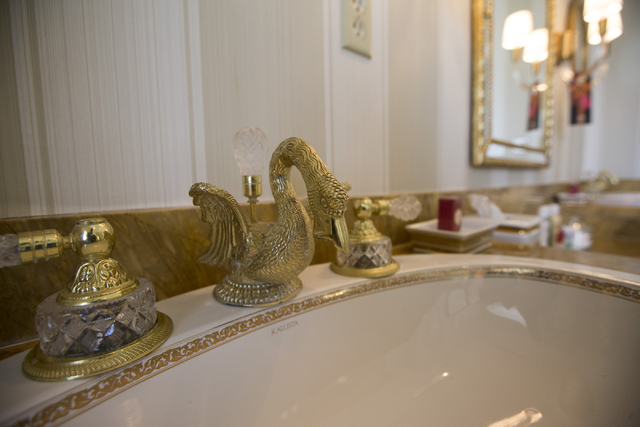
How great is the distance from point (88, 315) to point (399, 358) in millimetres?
377

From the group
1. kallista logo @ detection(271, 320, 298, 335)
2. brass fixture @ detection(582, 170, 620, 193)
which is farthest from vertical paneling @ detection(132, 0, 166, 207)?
brass fixture @ detection(582, 170, 620, 193)

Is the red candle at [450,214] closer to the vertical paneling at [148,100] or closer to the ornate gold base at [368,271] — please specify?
the ornate gold base at [368,271]

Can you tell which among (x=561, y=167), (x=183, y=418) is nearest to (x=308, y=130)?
(x=183, y=418)

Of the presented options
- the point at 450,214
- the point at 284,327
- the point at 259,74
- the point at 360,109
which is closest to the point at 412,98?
the point at 360,109

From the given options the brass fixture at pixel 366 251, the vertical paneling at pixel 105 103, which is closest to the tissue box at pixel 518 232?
the brass fixture at pixel 366 251

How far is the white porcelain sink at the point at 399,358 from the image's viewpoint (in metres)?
0.25

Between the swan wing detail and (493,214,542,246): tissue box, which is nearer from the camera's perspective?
the swan wing detail

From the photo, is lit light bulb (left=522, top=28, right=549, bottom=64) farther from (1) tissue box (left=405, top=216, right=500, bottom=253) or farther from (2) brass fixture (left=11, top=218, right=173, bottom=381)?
(2) brass fixture (left=11, top=218, right=173, bottom=381)

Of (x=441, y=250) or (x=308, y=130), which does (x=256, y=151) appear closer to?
(x=308, y=130)

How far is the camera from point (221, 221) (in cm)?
33

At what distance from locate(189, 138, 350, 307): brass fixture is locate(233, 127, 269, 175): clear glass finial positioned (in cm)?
4

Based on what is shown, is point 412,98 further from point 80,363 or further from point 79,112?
point 80,363

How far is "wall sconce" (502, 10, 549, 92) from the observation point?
1044 millimetres

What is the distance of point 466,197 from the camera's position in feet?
2.93
